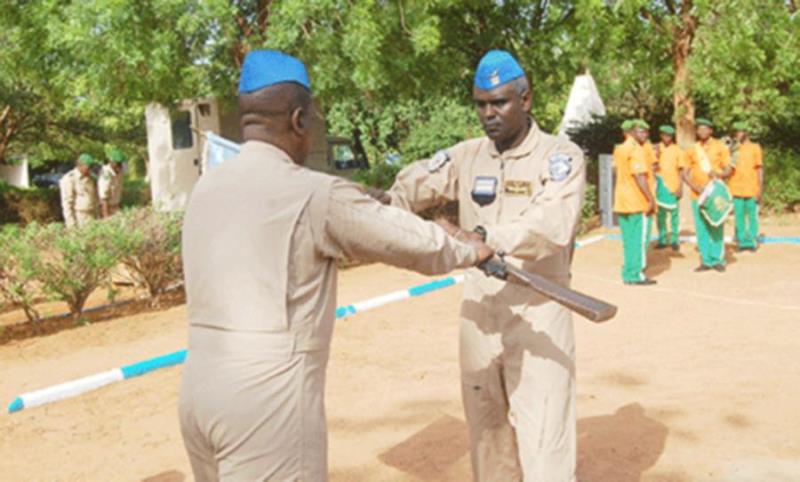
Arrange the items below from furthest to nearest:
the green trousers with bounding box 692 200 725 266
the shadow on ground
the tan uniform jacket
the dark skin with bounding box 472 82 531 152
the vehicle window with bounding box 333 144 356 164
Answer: the vehicle window with bounding box 333 144 356 164 < the green trousers with bounding box 692 200 725 266 < the shadow on ground < the dark skin with bounding box 472 82 531 152 < the tan uniform jacket

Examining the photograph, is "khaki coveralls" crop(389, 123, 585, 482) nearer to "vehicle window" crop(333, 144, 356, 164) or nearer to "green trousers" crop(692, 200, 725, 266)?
"green trousers" crop(692, 200, 725, 266)

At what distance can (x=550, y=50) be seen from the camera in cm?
1527

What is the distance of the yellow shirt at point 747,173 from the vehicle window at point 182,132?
1031 centimetres

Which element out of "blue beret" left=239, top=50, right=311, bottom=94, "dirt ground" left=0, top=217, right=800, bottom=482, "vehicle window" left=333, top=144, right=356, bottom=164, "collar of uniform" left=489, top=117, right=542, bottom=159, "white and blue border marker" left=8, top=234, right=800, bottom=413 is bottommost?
"dirt ground" left=0, top=217, right=800, bottom=482

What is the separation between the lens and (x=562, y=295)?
2.53 m

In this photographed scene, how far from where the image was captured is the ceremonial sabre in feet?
7.94

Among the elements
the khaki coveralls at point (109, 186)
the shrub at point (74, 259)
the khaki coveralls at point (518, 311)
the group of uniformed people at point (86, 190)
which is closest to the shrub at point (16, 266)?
the shrub at point (74, 259)

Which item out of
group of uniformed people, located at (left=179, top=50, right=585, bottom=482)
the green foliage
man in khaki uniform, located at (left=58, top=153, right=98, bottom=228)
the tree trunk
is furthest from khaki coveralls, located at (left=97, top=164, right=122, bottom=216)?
the green foliage

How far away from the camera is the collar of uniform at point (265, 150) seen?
2.18 meters

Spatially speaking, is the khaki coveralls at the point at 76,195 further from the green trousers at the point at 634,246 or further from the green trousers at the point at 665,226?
the green trousers at the point at 665,226

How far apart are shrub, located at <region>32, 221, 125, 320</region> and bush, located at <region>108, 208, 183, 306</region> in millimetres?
234

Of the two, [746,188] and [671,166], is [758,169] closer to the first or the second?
[746,188]

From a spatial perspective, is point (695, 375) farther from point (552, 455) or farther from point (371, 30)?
point (371, 30)

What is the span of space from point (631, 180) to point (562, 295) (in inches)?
316
